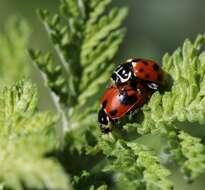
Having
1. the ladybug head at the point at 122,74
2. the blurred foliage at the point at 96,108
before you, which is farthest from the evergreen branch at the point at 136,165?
the ladybug head at the point at 122,74

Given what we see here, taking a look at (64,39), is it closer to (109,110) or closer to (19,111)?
(109,110)

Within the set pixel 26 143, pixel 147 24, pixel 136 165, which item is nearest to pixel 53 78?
pixel 136 165

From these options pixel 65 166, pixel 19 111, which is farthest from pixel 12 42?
pixel 19 111

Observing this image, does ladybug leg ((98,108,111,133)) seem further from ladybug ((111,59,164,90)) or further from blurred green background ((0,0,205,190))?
blurred green background ((0,0,205,190))

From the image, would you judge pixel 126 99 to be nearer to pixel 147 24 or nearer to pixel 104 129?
pixel 104 129

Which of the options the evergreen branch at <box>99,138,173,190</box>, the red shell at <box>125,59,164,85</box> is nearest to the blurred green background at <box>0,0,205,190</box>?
the red shell at <box>125,59,164,85</box>

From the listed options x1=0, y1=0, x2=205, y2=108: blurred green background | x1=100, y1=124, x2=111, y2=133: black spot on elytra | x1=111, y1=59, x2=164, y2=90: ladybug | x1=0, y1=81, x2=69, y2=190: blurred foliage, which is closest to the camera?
x1=0, y1=81, x2=69, y2=190: blurred foliage

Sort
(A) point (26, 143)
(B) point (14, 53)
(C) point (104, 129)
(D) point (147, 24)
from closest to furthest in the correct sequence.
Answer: (A) point (26, 143)
(C) point (104, 129)
(B) point (14, 53)
(D) point (147, 24)
